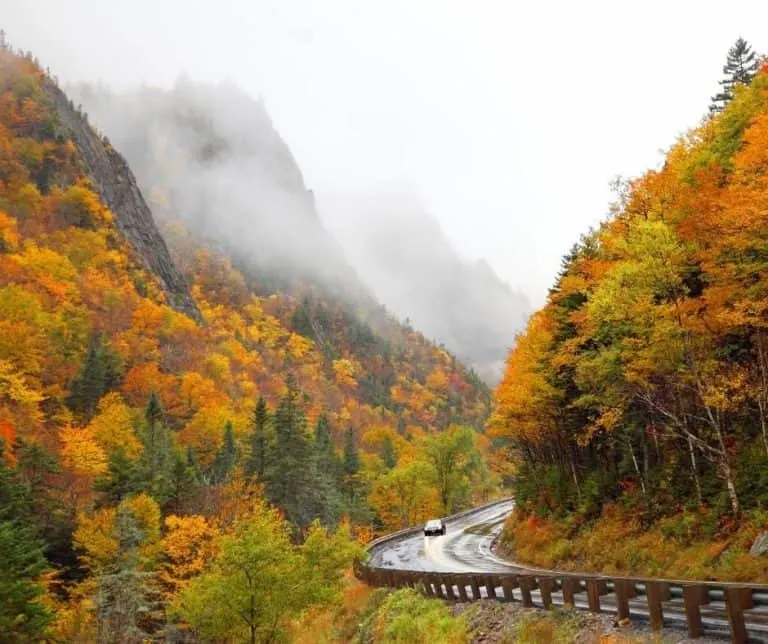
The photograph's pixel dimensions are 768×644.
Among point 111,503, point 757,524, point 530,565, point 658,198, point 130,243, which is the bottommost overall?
point 530,565

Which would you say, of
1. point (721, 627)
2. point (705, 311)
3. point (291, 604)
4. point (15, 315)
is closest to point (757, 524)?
point (705, 311)

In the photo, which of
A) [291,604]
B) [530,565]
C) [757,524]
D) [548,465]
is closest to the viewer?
[757,524]

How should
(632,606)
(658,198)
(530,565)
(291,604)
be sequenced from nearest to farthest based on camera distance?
(632,606) → (658,198) → (291,604) → (530,565)

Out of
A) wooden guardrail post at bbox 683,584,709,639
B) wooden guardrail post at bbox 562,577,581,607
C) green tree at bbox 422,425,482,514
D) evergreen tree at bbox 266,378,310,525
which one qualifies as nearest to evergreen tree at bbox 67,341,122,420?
evergreen tree at bbox 266,378,310,525

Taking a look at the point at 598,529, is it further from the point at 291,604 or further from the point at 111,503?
the point at 111,503

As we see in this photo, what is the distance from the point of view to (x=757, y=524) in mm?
19562

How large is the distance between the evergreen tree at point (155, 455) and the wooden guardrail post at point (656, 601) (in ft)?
161

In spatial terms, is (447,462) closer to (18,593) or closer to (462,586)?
(18,593)

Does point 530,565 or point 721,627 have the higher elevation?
point 721,627

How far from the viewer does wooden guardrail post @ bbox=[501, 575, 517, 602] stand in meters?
16.9

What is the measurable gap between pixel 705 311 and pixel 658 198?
5.42 m

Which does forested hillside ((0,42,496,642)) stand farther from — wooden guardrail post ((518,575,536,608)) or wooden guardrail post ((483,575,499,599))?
wooden guardrail post ((518,575,536,608))

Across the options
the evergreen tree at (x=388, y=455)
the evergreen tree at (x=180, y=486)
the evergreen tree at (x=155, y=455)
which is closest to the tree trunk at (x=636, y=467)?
the evergreen tree at (x=180, y=486)

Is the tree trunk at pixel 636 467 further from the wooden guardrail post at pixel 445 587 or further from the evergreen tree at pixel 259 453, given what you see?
the evergreen tree at pixel 259 453
